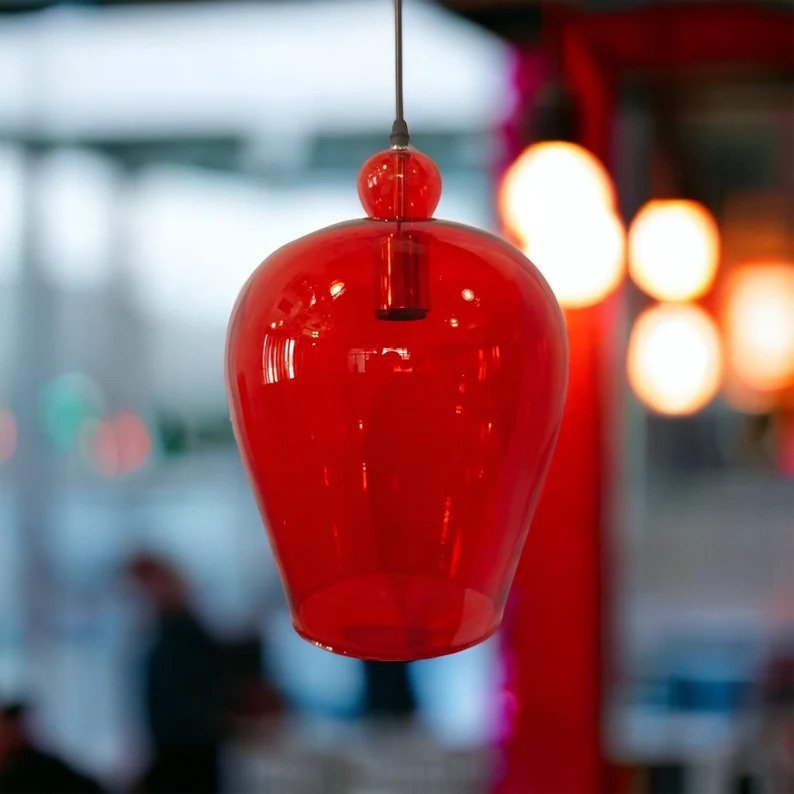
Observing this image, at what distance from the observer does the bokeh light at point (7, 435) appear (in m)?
5.55

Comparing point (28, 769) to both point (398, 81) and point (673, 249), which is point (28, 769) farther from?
point (398, 81)

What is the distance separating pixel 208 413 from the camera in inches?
224

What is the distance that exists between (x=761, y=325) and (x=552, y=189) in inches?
229

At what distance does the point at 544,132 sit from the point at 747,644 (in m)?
5.36

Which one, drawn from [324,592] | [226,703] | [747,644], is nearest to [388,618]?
Answer: [324,592]

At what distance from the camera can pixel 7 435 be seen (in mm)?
5555

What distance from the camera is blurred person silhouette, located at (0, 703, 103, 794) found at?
3168 millimetres

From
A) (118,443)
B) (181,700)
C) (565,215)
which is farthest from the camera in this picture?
(118,443)

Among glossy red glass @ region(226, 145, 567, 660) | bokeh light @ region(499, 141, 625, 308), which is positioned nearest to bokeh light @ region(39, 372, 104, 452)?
bokeh light @ region(499, 141, 625, 308)

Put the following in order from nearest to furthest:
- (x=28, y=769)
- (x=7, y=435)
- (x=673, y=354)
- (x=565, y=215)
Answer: (x=565, y=215) → (x=28, y=769) → (x=673, y=354) → (x=7, y=435)

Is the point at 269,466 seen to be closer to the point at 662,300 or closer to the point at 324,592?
the point at 324,592

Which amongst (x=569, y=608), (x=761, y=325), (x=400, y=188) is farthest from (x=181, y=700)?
(x=761, y=325)

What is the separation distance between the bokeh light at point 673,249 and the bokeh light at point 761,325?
3761mm

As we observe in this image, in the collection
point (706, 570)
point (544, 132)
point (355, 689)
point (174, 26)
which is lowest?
point (706, 570)
